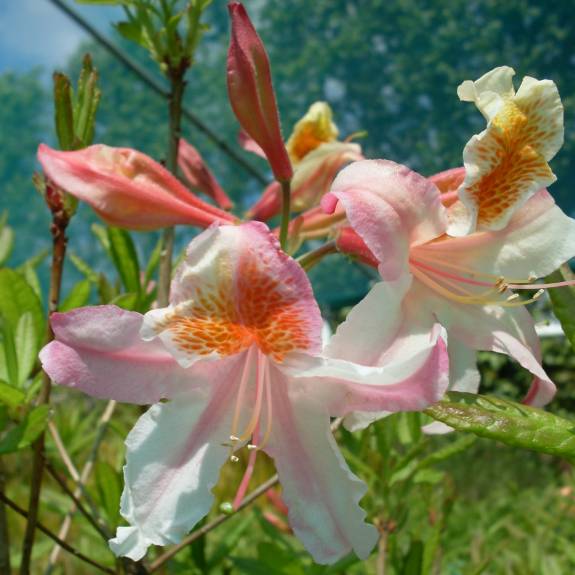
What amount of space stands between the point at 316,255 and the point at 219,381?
0.13 m

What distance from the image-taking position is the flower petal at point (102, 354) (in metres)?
0.52

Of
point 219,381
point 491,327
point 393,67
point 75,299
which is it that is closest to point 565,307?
point 491,327

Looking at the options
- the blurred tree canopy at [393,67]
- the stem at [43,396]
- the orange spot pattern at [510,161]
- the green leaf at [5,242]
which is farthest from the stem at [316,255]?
the blurred tree canopy at [393,67]

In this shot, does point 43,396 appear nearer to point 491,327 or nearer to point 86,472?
point 86,472

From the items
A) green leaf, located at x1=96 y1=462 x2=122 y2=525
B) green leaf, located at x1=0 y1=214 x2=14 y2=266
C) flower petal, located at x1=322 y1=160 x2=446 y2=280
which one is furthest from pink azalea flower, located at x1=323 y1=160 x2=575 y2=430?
green leaf, located at x1=0 y1=214 x2=14 y2=266

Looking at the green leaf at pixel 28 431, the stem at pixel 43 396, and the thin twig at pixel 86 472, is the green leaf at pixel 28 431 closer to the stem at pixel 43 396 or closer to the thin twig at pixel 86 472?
the stem at pixel 43 396

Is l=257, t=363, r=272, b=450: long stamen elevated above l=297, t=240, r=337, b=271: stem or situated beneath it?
situated beneath

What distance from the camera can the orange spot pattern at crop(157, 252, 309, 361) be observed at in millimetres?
500

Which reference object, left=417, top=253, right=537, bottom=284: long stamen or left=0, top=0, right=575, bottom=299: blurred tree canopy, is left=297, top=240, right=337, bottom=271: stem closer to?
left=417, top=253, right=537, bottom=284: long stamen

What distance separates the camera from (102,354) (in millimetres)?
538

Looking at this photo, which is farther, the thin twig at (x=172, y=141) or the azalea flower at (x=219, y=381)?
the thin twig at (x=172, y=141)

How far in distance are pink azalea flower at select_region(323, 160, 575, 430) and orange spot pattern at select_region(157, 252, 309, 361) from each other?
1.5 inches

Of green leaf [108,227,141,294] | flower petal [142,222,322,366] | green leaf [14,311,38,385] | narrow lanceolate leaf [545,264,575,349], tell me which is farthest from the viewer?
green leaf [108,227,141,294]

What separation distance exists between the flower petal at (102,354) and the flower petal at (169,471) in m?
0.03
